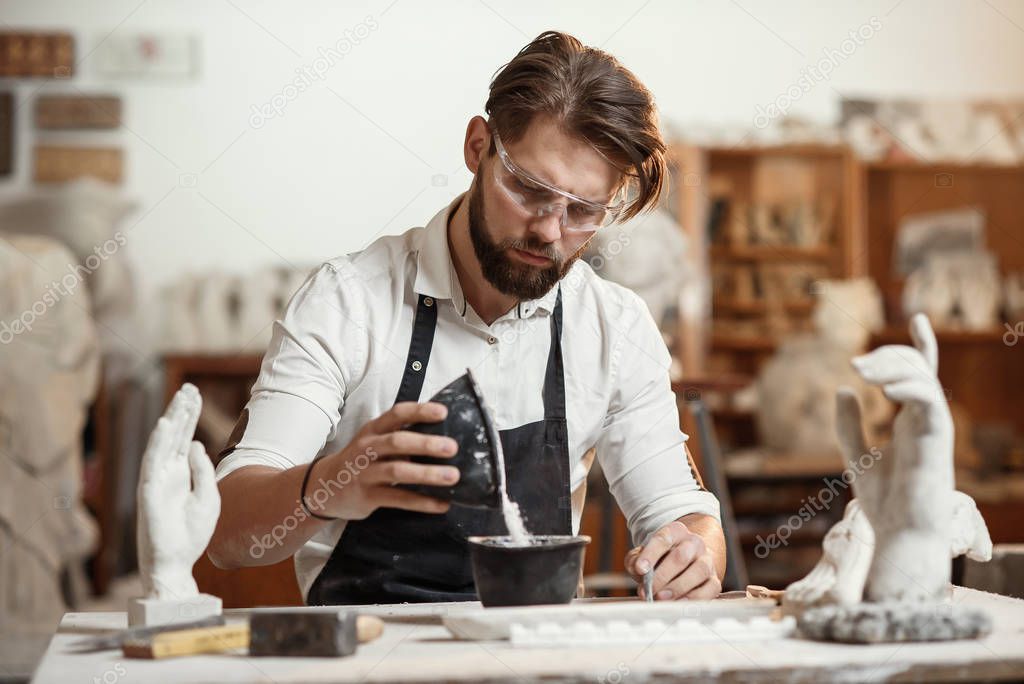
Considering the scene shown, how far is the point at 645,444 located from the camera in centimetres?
209

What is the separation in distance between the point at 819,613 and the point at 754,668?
171 millimetres

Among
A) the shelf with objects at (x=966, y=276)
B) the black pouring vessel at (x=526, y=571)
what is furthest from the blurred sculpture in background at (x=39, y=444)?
the shelf with objects at (x=966, y=276)

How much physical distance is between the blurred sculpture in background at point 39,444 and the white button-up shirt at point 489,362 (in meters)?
2.97

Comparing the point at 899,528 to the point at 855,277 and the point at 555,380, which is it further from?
the point at 855,277

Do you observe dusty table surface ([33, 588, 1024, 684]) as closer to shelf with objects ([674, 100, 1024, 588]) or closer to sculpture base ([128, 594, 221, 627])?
sculpture base ([128, 594, 221, 627])

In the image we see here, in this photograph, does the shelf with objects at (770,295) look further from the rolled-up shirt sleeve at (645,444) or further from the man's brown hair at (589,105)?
the man's brown hair at (589,105)

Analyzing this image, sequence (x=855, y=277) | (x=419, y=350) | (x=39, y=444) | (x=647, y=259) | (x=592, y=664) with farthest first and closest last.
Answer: (x=855, y=277) → (x=39, y=444) → (x=647, y=259) → (x=419, y=350) → (x=592, y=664)

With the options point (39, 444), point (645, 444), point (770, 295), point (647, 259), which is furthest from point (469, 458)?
point (770, 295)

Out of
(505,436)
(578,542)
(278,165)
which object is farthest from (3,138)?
(578,542)

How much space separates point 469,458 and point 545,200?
0.60 metres

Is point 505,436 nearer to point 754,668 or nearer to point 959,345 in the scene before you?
point 754,668

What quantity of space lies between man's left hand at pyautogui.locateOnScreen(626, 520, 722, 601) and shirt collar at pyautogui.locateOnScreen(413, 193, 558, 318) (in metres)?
0.50

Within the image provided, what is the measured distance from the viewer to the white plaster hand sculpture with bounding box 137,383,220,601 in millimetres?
1405

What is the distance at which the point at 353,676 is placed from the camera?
1164 mm
